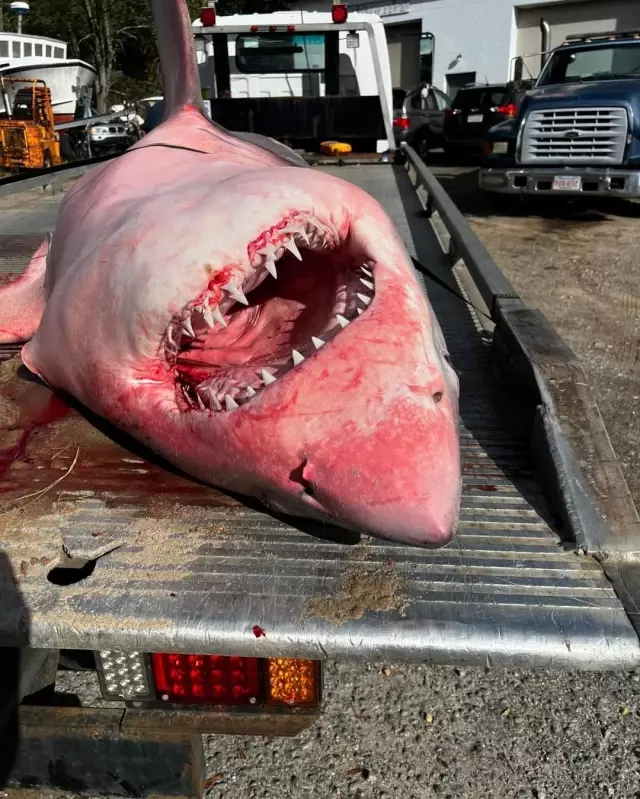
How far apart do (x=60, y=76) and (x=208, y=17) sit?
49.3 ft

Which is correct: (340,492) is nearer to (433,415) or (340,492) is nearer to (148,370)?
(433,415)

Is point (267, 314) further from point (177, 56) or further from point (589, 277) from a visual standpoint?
point (589, 277)

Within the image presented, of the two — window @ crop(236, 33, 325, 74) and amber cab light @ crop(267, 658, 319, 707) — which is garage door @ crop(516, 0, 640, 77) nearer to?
window @ crop(236, 33, 325, 74)

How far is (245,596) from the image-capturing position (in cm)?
127

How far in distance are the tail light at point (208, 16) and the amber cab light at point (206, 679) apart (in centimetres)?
880

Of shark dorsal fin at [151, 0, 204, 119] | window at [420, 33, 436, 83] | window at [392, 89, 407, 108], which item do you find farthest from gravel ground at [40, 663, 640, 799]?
window at [420, 33, 436, 83]

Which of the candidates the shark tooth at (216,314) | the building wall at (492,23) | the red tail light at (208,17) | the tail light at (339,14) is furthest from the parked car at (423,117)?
the shark tooth at (216,314)

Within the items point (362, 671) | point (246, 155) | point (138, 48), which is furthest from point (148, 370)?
point (138, 48)

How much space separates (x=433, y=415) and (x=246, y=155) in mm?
1386

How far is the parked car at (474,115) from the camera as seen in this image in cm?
1511

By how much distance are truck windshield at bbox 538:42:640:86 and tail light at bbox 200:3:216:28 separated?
175 inches

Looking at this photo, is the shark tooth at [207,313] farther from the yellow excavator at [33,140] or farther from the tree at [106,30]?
the tree at [106,30]

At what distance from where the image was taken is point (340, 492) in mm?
1201

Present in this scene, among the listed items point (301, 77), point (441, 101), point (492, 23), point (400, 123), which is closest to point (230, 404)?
point (301, 77)
